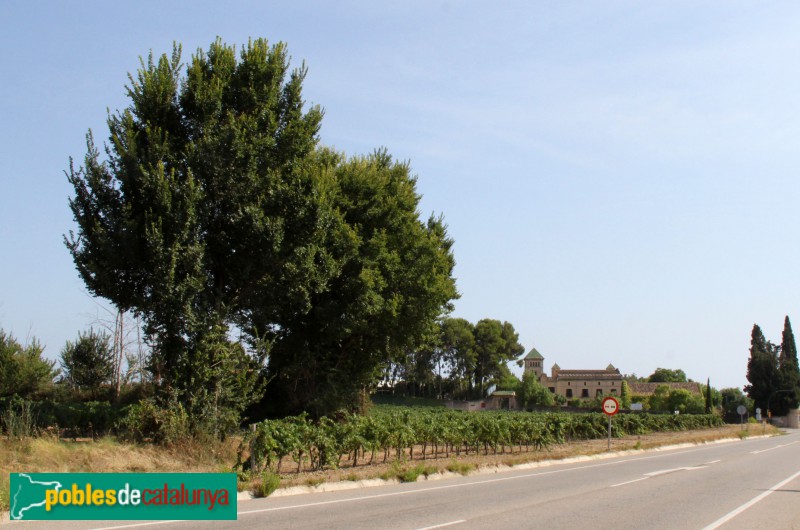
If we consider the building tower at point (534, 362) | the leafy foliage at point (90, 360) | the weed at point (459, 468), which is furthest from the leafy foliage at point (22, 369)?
the building tower at point (534, 362)

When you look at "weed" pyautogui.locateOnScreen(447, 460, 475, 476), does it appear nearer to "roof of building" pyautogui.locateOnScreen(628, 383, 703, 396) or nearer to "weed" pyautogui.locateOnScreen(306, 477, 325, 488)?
"weed" pyautogui.locateOnScreen(306, 477, 325, 488)

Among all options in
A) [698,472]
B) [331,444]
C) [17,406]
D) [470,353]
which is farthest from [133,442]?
[470,353]

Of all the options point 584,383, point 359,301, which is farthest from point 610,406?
point 584,383

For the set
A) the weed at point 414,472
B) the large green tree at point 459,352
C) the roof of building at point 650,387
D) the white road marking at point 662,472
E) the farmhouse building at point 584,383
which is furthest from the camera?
the farmhouse building at point 584,383

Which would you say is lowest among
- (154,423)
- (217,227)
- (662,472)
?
(662,472)

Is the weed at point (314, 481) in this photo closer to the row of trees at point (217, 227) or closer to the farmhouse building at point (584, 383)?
the row of trees at point (217, 227)

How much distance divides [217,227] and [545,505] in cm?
1494

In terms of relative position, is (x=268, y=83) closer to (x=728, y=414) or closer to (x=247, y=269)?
(x=247, y=269)

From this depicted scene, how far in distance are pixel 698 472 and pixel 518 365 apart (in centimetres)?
10708

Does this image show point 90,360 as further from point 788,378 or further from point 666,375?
point 666,375

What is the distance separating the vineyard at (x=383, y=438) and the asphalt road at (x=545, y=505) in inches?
101

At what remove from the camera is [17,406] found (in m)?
24.1

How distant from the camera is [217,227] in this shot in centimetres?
2320

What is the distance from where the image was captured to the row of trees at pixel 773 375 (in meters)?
106
